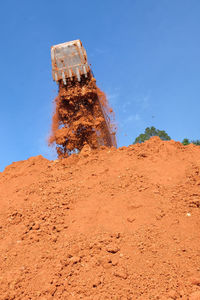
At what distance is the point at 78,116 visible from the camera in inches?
311

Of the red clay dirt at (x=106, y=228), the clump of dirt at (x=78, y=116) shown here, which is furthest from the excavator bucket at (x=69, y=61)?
the red clay dirt at (x=106, y=228)

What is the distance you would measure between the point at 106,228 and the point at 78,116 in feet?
14.5

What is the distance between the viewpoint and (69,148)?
314 inches

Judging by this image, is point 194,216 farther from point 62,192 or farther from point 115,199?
point 62,192

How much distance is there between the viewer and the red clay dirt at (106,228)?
10.6ft

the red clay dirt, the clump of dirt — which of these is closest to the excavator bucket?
the clump of dirt

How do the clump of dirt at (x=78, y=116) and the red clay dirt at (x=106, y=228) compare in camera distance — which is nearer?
the red clay dirt at (x=106, y=228)

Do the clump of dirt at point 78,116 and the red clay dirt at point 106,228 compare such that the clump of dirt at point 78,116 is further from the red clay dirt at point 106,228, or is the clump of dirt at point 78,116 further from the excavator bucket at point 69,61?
the red clay dirt at point 106,228

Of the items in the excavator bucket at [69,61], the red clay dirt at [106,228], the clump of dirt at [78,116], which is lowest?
the red clay dirt at [106,228]

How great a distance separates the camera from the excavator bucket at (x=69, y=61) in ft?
25.9

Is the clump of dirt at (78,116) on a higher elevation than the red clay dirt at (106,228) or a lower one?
higher

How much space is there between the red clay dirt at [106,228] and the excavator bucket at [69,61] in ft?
9.27

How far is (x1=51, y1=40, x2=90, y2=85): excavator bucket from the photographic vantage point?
311 inches

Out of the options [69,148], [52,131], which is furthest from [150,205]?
[52,131]
